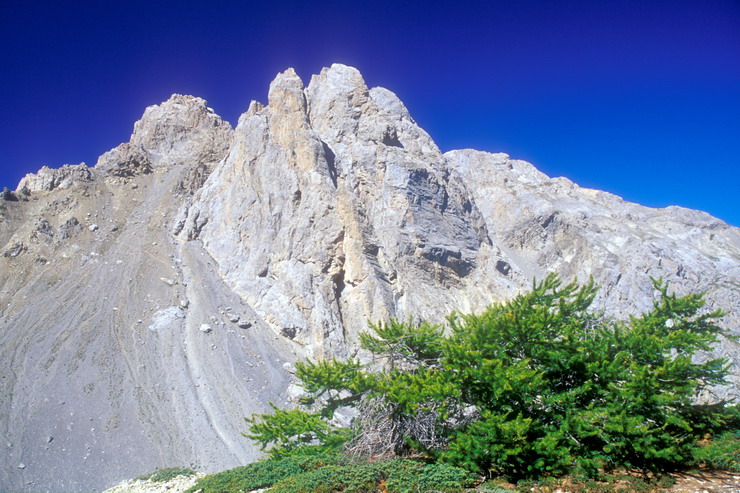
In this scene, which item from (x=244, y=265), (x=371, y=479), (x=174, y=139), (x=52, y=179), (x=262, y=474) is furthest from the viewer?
(x=174, y=139)

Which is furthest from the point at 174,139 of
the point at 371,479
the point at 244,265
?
the point at 371,479

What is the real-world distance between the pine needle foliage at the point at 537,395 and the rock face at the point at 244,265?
18.4 metres

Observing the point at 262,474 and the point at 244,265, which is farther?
the point at 244,265

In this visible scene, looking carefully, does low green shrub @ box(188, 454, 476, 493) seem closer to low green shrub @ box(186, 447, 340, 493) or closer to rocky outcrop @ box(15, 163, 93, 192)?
low green shrub @ box(186, 447, 340, 493)

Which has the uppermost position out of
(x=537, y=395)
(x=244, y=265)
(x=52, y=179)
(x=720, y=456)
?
(x=52, y=179)

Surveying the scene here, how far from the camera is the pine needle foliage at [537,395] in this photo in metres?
11.3

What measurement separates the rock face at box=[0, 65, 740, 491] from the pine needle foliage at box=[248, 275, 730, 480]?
18.4 meters

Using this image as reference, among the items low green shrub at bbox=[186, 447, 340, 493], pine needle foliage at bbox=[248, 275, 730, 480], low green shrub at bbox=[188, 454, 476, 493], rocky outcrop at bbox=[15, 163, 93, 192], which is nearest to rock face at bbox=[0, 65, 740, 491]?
rocky outcrop at bbox=[15, 163, 93, 192]

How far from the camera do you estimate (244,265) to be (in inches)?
1923

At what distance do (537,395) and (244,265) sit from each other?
41408 millimetres

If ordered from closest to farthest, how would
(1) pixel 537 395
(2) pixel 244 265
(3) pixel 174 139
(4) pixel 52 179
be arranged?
(1) pixel 537 395 < (2) pixel 244 265 < (4) pixel 52 179 < (3) pixel 174 139

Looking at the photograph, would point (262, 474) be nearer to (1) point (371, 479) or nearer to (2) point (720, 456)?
(1) point (371, 479)

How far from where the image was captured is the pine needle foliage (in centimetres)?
1129

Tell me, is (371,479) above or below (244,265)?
below
